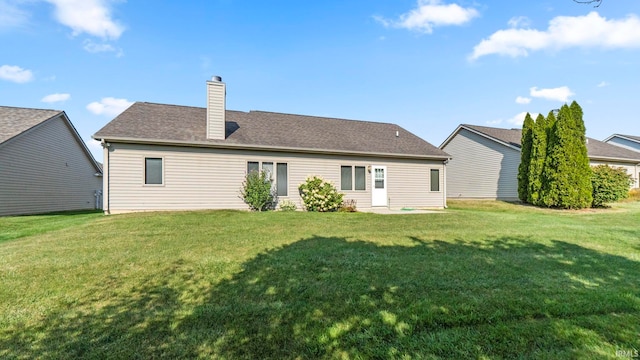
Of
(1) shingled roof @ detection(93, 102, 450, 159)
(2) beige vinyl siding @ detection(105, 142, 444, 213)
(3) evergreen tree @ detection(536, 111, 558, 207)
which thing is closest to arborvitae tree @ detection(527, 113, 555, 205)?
(3) evergreen tree @ detection(536, 111, 558, 207)

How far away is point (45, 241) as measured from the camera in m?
6.15

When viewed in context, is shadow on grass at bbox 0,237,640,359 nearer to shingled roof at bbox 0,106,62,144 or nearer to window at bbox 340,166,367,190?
window at bbox 340,166,367,190

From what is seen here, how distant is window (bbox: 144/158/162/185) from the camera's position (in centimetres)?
1126

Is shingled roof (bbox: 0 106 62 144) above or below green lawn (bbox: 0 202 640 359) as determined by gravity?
above

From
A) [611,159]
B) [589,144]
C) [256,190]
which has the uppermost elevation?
[589,144]

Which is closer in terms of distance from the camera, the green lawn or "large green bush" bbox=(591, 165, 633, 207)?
the green lawn

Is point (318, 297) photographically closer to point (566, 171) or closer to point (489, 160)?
point (566, 171)

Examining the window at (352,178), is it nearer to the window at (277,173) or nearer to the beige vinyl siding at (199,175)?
the beige vinyl siding at (199,175)

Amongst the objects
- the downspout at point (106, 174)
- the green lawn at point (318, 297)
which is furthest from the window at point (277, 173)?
the green lawn at point (318, 297)

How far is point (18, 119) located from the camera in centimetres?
1437

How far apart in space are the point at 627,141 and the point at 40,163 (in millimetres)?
42408

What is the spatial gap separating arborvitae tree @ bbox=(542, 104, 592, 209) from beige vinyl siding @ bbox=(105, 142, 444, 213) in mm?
6562

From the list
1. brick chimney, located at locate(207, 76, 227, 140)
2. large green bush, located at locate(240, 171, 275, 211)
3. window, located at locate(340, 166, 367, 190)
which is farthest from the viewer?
window, located at locate(340, 166, 367, 190)

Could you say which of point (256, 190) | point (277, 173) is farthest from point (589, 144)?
point (256, 190)
